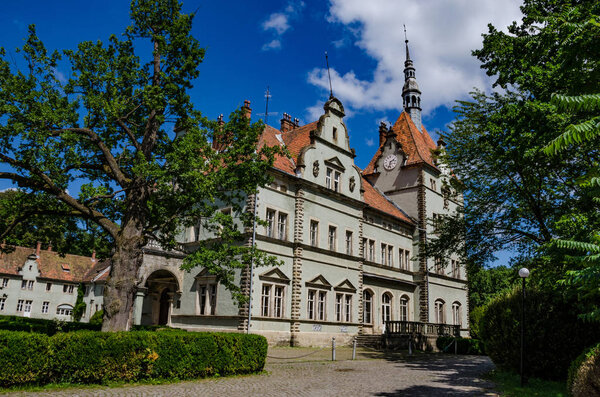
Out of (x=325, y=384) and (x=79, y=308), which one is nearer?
(x=325, y=384)

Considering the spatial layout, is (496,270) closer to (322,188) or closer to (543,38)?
(322,188)

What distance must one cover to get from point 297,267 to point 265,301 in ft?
9.99

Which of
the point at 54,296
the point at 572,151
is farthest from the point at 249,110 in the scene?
the point at 54,296

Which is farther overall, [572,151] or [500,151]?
[500,151]

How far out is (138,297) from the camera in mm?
26719

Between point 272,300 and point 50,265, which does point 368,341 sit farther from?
point 50,265

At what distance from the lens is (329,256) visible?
2989cm

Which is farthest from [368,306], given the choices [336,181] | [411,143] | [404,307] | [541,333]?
[541,333]

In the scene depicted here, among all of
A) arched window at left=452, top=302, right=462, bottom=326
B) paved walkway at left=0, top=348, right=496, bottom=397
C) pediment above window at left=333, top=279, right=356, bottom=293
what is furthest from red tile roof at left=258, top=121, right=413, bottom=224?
paved walkway at left=0, top=348, right=496, bottom=397

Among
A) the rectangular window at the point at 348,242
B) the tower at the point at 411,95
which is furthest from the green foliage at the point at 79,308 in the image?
the tower at the point at 411,95

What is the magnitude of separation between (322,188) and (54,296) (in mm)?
47193

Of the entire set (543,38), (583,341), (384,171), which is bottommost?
(583,341)

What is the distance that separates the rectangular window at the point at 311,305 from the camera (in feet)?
91.5

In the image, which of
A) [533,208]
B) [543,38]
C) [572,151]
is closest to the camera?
[543,38]
